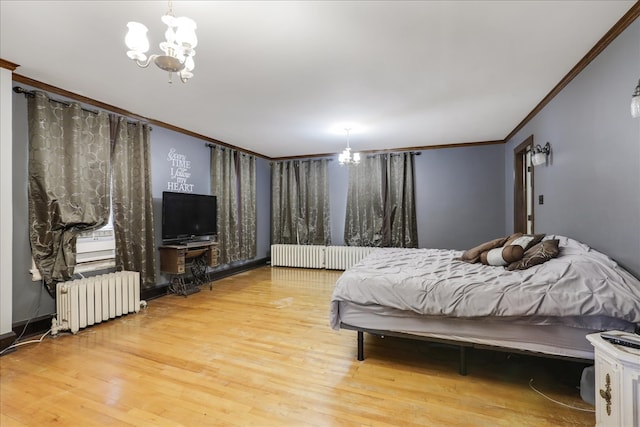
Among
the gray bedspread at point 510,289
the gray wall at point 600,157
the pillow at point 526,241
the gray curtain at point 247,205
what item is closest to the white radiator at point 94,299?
the gray curtain at point 247,205

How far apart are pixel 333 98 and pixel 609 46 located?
93.5 inches

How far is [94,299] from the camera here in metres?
3.25

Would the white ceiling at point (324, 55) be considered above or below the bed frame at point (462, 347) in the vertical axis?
above

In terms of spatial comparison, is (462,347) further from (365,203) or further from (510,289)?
(365,203)

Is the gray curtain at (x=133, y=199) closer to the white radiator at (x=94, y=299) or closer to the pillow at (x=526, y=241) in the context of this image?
the white radiator at (x=94, y=299)

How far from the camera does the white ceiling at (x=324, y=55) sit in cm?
193

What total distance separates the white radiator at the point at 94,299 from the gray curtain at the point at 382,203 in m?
4.17

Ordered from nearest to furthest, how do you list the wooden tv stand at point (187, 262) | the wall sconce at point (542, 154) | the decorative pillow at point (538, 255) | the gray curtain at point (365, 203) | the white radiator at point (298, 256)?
the decorative pillow at point (538, 255) → the wall sconce at point (542, 154) → the wooden tv stand at point (187, 262) → the gray curtain at point (365, 203) → the white radiator at point (298, 256)

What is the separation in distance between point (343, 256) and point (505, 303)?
4305 millimetres

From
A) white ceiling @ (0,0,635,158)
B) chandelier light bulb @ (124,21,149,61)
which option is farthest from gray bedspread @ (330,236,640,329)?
chandelier light bulb @ (124,21,149,61)

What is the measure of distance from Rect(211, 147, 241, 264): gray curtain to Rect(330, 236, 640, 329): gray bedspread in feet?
11.8

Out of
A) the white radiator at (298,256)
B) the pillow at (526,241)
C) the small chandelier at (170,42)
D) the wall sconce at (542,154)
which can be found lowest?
the white radiator at (298,256)

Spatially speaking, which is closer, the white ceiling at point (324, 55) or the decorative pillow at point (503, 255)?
the white ceiling at point (324, 55)

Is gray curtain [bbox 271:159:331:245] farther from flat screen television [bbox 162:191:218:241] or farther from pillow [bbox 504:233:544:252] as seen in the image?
pillow [bbox 504:233:544:252]
